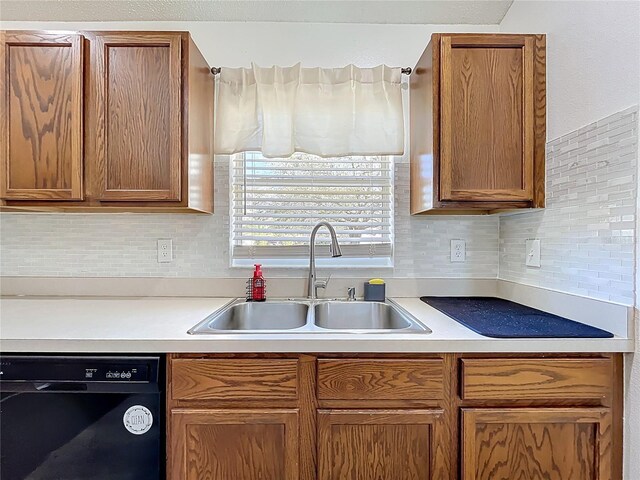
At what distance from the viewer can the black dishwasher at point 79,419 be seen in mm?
1100

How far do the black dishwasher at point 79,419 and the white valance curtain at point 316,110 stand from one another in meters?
1.08

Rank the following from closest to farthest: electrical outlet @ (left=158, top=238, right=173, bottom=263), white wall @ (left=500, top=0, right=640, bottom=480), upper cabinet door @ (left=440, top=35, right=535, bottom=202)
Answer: white wall @ (left=500, top=0, right=640, bottom=480)
upper cabinet door @ (left=440, top=35, right=535, bottom=202)
electrical outlet @ (left=158, top=238, right=173, bottom=263)

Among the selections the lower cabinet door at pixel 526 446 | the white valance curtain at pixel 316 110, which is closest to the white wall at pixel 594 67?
the lower cabinet door at pixel 526 446

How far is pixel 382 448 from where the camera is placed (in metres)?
1.11

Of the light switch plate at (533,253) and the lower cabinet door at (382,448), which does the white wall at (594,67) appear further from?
the lower cabinet door at (382,448)

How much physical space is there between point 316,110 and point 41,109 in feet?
3.66

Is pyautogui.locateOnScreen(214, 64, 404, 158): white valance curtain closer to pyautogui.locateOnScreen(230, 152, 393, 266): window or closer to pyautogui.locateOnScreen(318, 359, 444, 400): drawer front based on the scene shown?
pyautogui.locateOnScreen(230, 152, 393, 266): window

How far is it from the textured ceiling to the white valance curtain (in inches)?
10.2

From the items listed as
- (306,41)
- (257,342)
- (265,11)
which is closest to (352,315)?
(257,342)

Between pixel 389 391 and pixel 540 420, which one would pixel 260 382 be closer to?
pixel 389 391

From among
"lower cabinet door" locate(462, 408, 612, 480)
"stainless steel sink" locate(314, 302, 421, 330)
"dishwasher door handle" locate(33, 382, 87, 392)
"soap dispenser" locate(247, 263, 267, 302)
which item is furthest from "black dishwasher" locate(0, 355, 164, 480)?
"lower cabinet door" locate(462, 408, 612, 480)

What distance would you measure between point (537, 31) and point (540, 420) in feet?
4.76

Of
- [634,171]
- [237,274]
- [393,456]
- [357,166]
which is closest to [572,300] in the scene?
[634,171]

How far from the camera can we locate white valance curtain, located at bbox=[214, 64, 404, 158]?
1756 mm
